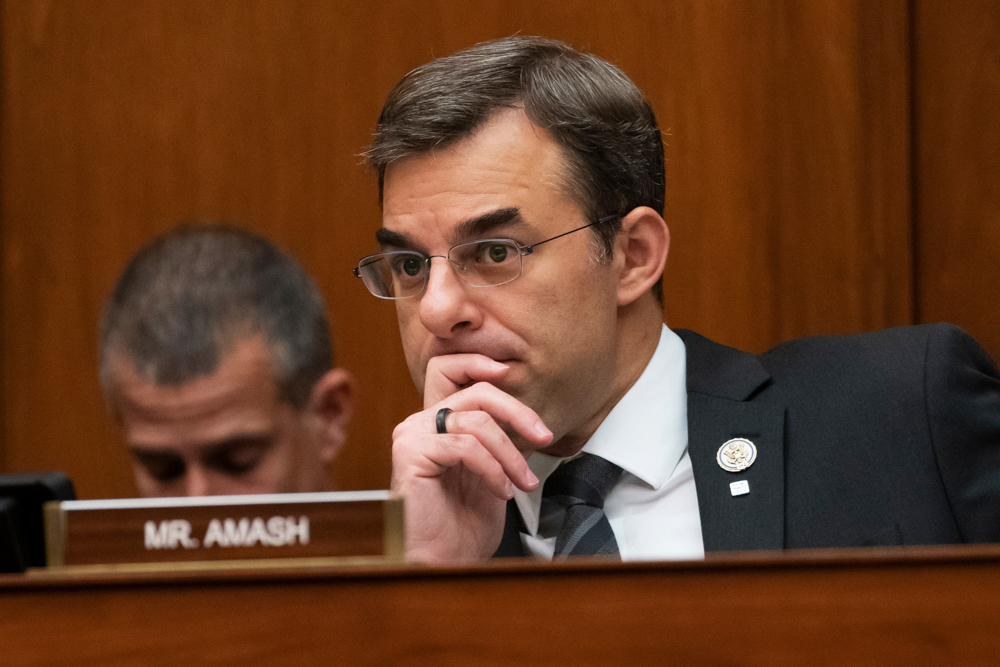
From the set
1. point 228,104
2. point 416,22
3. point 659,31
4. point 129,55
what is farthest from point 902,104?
point 129,55

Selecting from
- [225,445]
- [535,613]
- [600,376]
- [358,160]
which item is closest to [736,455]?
[600,376]

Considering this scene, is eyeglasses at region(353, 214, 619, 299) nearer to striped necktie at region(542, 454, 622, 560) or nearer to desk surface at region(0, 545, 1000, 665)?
striped necktie at region(542, 454, 622, 560)

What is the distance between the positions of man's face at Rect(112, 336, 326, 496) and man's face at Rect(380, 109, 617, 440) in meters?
0.23

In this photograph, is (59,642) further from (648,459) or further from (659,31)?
(659,31)

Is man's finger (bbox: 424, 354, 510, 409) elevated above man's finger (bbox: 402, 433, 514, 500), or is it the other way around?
man's finger (bbox: 424, 354, 510, 409)

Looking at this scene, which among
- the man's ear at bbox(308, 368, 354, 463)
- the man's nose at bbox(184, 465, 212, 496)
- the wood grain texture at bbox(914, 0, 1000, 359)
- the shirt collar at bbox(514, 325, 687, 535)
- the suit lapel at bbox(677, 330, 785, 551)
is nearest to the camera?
the man's nose at bbox(184, 465, 212, 496)

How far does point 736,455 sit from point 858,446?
0.18 m

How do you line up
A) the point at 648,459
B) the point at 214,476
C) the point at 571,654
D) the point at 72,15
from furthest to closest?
the point at 72,15 < the point at 648,459 < the point at 214,476 < the point at 571,654

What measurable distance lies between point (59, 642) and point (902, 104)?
1768 mm

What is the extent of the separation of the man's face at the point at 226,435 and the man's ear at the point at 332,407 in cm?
11

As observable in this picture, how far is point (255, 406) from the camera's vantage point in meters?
1.29

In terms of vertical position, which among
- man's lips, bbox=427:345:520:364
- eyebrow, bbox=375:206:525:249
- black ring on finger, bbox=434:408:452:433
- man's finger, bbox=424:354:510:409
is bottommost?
black ring on finger, bbox=434:408:452:433

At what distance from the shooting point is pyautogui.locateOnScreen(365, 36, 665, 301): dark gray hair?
1443 millimetres

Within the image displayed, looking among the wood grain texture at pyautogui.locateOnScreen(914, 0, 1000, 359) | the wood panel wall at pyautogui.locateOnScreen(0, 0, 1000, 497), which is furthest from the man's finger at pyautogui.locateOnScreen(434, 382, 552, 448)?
the wood grain texture at pyautogui.locateOnScreen(914, 0, 1000, 359)
